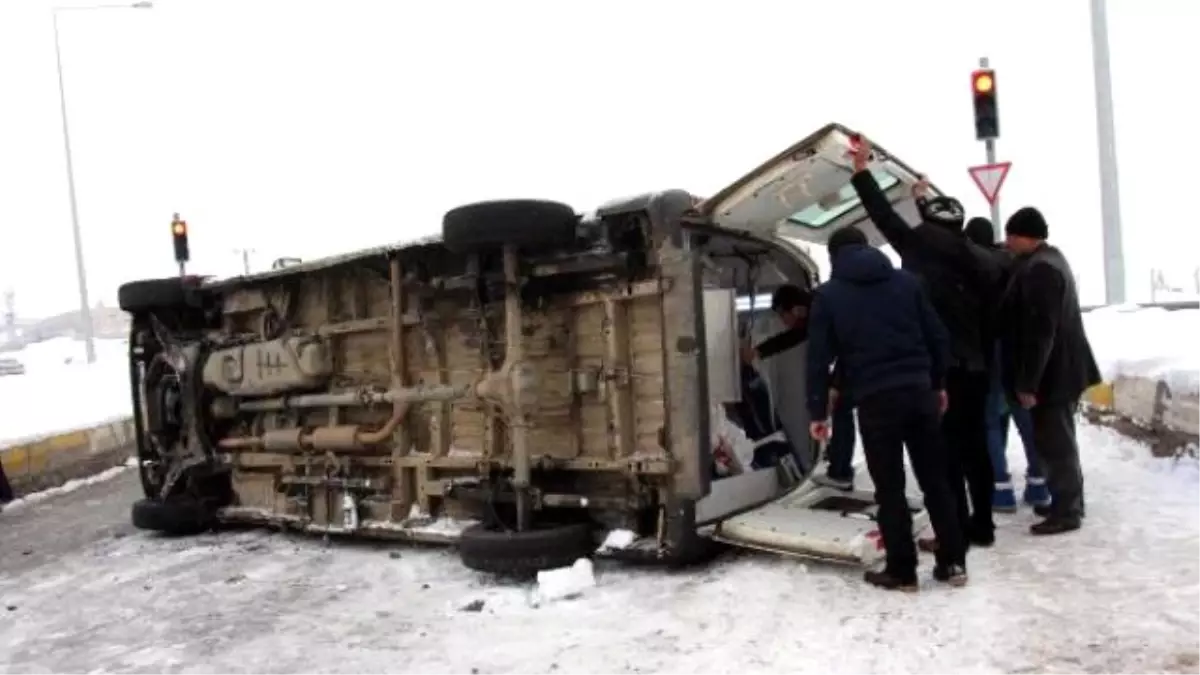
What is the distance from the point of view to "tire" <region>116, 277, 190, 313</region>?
7.71m

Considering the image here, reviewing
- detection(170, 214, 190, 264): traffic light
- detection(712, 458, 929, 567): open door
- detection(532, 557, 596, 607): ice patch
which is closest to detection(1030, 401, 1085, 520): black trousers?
detection(712, 458, 929, 567): open door

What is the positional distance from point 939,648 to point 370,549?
3.67m

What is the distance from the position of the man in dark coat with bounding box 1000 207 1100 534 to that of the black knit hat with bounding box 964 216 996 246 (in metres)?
0.62

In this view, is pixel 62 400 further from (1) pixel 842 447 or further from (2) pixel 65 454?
(1) pixel 842 447

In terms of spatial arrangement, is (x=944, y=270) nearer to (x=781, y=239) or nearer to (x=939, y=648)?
(x=781, y=239)

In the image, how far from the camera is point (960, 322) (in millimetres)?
4930

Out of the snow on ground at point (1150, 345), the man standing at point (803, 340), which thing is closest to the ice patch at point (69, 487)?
the man standing at point (803, 340)

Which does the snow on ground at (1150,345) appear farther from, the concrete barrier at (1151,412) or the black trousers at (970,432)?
the black trousers at (970,432)

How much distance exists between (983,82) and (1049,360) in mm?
6691

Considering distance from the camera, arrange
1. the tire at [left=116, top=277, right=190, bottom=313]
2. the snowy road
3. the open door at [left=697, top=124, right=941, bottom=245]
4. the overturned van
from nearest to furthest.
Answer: the snowy road → the open door at [left=697, top=124, right=941, bottom=245] → the overturned van → the tire at [left=116, top=277, right=190, bottom=313]

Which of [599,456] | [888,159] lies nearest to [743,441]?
[599,456]

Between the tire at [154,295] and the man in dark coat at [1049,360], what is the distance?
226 inches

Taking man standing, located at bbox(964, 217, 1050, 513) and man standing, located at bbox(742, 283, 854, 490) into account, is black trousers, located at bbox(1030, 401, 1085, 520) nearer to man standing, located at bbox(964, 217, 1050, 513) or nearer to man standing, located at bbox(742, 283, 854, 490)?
man standing, located at bbox(964, 217, 1050, 513)

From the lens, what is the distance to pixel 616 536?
5.15 meters
